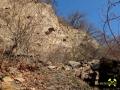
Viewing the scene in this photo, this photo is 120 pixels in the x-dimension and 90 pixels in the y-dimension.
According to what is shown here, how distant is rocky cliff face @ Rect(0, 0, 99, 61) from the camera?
18.0 metres

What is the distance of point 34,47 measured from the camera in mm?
22625

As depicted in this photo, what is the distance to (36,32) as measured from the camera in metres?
22.3

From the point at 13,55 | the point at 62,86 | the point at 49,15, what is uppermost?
the point at 49,15

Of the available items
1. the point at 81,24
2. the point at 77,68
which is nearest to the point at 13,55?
the point at 77,68

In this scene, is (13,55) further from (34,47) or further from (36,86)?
(34,47)

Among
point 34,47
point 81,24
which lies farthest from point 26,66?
point 81,24

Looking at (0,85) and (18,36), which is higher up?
(18,36)

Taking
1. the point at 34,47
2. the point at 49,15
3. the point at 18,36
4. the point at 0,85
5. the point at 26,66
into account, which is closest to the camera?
the point at 0,85

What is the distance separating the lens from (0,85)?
1201cm

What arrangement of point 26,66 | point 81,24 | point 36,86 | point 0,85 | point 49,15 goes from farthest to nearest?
point 81,24 → point 49,15 → point 26,66 → point 36,86 → point 0,85

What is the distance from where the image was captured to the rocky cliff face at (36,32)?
707 inches

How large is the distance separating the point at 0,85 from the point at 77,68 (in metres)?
6.84

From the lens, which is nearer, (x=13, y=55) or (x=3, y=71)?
(x=3, y=71)

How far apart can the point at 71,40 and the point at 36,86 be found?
22481 mm
